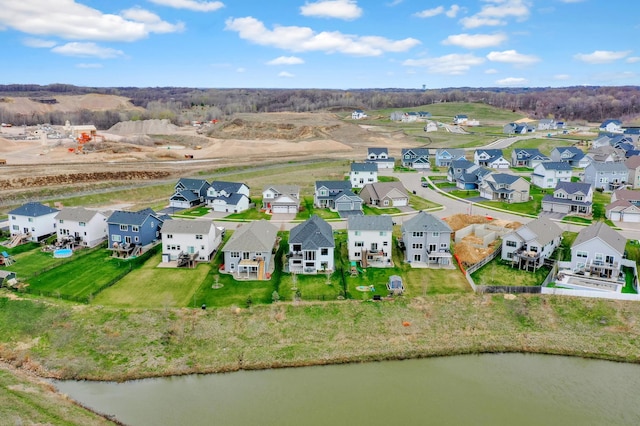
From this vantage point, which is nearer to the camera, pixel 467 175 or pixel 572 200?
pixel 572 200

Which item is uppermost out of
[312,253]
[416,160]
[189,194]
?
[416,160]

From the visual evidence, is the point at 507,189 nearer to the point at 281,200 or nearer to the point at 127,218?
the point at 281,200

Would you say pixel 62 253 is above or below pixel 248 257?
below

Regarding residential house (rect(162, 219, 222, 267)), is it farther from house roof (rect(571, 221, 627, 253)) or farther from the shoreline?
house roof (rect(571, 221, 627, 253))

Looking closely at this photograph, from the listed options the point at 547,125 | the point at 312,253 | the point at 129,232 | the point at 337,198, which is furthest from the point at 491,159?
the point at 547,125

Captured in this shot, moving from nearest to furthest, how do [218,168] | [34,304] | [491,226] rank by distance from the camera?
1. [34,304]
2. [491,226]
3. [218,168]

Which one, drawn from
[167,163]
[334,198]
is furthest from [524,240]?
[167,163]

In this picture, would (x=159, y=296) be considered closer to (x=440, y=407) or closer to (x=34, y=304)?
(x=34, y=304)
